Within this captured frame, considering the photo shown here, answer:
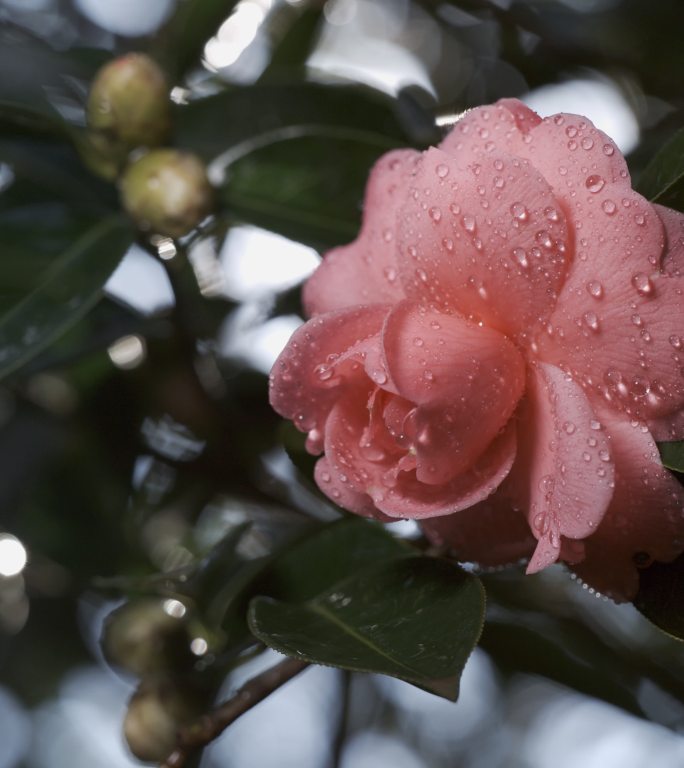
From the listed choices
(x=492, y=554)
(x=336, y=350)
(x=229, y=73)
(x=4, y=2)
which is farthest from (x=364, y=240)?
(x=4, y=2)

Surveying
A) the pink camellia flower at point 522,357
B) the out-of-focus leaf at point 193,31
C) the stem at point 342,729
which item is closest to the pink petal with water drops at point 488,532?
the pink camellia flower at point 522,357

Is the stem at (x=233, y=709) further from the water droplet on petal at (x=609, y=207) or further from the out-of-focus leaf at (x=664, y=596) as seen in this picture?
the water droplet on petal at (x=609, y=207)

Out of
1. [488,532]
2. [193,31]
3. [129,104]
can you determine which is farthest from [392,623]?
[193,31]

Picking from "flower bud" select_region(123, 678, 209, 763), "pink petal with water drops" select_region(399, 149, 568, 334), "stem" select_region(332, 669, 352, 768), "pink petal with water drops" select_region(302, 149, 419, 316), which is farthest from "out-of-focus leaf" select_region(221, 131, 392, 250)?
"stem" select_region(332, 669, 352, 768)

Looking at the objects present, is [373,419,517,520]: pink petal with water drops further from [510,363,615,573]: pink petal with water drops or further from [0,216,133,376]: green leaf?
[0,216,133,376]: green leaf

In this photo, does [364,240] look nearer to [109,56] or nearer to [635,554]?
[635,554]
